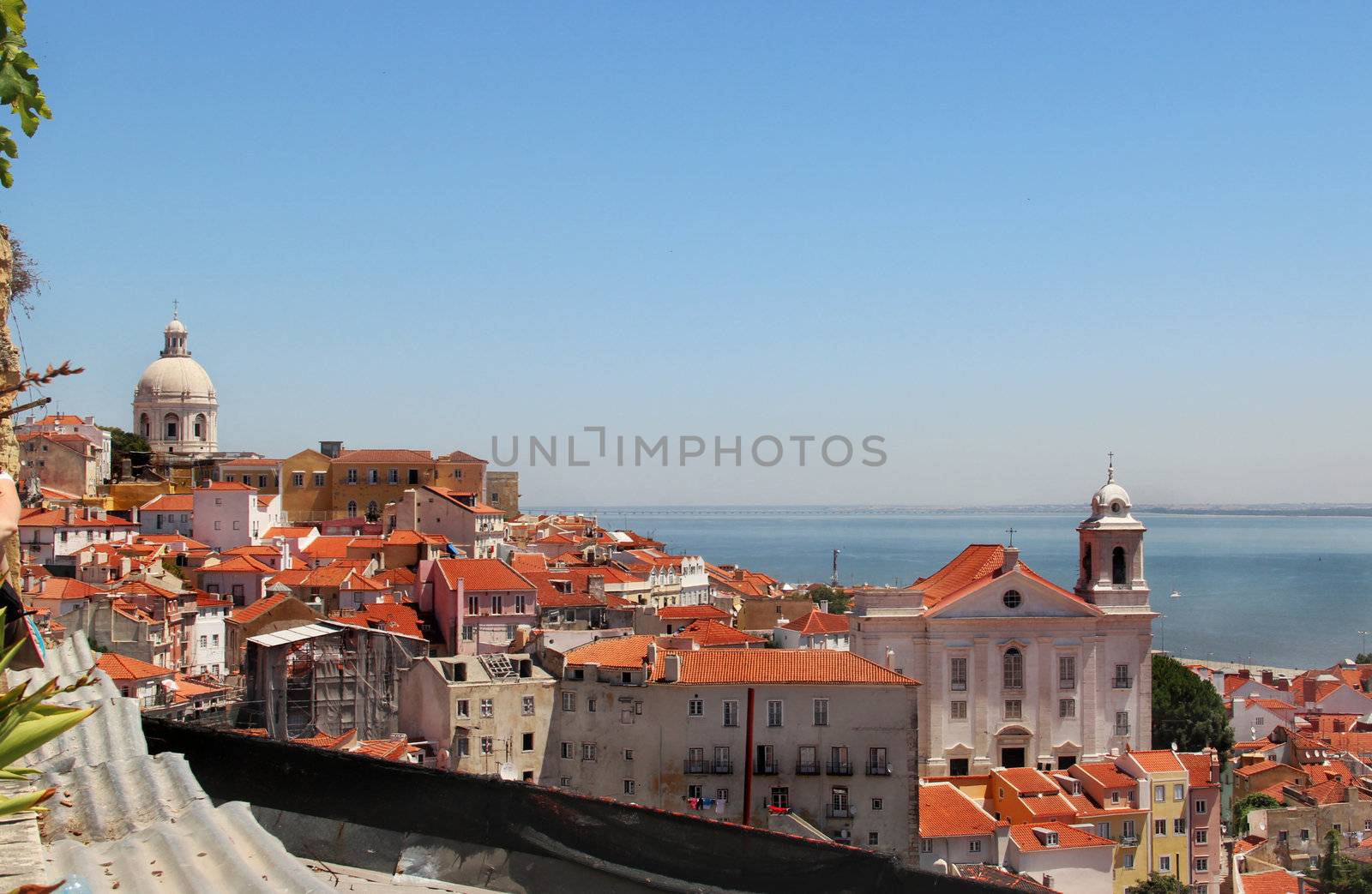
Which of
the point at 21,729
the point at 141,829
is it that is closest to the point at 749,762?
the point at 141,829

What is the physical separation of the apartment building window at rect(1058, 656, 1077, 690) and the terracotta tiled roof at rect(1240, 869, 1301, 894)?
534 cm

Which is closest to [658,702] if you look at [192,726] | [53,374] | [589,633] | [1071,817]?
[589,633]

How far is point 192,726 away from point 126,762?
39.4 inches

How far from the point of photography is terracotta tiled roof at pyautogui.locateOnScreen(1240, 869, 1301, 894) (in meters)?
25.9

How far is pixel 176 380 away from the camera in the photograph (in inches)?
2336

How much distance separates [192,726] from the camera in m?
4.75

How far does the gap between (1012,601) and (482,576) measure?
12.4 m

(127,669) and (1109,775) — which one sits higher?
(127,669)

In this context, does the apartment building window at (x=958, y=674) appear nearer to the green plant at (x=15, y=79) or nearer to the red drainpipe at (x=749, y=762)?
the red drainpipe at (x=749, y=762)

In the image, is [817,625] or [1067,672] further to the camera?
[817,625]

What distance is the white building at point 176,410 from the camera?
193 feet

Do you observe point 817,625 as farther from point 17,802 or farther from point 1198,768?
point 17,802

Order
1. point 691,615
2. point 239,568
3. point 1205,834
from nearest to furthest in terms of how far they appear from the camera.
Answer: point 1205,834 < point 239,568 < point 691,615

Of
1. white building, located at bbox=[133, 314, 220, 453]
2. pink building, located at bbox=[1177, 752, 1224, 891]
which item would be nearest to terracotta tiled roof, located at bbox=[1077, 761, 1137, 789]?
pink building, located at bbox=[1177, 752, 1224, 891]
